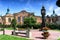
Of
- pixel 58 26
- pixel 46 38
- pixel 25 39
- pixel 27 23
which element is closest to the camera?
pixel 25 39

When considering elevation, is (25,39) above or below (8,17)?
below

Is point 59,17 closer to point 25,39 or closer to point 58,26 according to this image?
point 58,26

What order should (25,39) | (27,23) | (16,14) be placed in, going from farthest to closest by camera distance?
(16,14) < (27,23) < (25,39)

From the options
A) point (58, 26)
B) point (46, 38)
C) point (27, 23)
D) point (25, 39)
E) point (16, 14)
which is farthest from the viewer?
point (16, 14)

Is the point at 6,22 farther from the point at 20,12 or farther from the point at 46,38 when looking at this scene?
the point at 46,38

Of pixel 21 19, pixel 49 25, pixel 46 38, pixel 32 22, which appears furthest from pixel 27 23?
pixel 46 38

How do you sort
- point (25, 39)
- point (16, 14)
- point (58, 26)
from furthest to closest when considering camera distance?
point (16, 14) → point (58, 26) → point (25, 39)

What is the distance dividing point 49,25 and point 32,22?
703 centimetres

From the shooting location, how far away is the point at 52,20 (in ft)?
205

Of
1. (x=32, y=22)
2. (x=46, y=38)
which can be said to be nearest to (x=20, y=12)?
(x=32, y=22)

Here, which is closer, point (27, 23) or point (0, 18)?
point (27, 23)

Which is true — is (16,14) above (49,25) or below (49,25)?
above

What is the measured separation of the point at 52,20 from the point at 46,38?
1777 inches

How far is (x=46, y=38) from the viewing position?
58.4 feet
